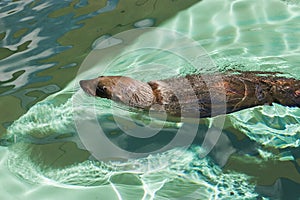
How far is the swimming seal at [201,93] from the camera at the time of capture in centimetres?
323

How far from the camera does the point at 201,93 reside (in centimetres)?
325

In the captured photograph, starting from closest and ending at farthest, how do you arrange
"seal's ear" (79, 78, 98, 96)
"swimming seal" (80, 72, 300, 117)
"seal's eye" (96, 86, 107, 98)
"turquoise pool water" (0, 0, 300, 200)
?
"turquoise pool water" (0, 0, 300, 200) → "swimming seal" (80, 72, 300, 117) → "seal's eye" (96, 86, 107, 98) → "seal's ear" (79, 78, 98, 96)

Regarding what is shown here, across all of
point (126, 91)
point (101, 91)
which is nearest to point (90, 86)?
point (101, 91)

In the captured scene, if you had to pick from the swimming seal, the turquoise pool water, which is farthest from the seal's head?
the turquoise pool water

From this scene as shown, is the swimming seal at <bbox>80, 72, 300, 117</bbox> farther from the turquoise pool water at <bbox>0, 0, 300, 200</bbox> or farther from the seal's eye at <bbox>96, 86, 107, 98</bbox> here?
the turquoise pool water at <bbox>0, 0, 300, 200</bbox>

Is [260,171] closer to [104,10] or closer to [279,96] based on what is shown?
[279,96]

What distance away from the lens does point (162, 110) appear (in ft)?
10.9

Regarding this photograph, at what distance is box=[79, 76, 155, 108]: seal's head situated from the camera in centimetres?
331

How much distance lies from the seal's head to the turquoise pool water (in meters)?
0.13

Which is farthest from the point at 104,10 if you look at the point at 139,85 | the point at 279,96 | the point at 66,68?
the point at 279,96

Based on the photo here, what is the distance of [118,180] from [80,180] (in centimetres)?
27

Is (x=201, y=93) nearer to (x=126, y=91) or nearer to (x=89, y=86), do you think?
(x=126, y=91)

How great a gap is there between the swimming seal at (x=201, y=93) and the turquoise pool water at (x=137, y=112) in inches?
Result: 4.5

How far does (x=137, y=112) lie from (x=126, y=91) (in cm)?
20
